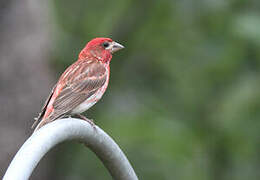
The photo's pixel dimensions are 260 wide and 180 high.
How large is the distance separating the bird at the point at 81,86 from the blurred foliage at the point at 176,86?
1.91m

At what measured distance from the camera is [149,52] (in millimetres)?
9000

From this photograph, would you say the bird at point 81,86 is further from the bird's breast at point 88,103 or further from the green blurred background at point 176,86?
the green blurred background at point 176,86

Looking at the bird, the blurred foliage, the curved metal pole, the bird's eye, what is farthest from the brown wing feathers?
the blurred foliage

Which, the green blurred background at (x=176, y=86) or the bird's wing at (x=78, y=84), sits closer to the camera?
the bird's wing at (x=78, y=84)

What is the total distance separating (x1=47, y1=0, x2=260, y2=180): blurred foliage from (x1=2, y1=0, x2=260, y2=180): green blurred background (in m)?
0.01

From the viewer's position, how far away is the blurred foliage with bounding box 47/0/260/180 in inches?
309

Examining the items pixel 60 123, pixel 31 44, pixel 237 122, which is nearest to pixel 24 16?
pixel 31 44

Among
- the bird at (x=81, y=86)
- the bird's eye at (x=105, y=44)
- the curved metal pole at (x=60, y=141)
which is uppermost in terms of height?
the bird's eye at (x=105, y=44)

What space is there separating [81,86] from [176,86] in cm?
281

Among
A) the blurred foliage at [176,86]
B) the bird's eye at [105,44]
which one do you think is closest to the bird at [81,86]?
the bird's eye at [105,44]

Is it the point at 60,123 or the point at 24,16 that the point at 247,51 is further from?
the point at 60,123

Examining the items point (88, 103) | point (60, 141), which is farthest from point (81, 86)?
point (60, 141)

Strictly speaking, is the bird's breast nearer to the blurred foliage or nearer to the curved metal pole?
the curved metal pole

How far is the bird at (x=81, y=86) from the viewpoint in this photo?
5375mm
